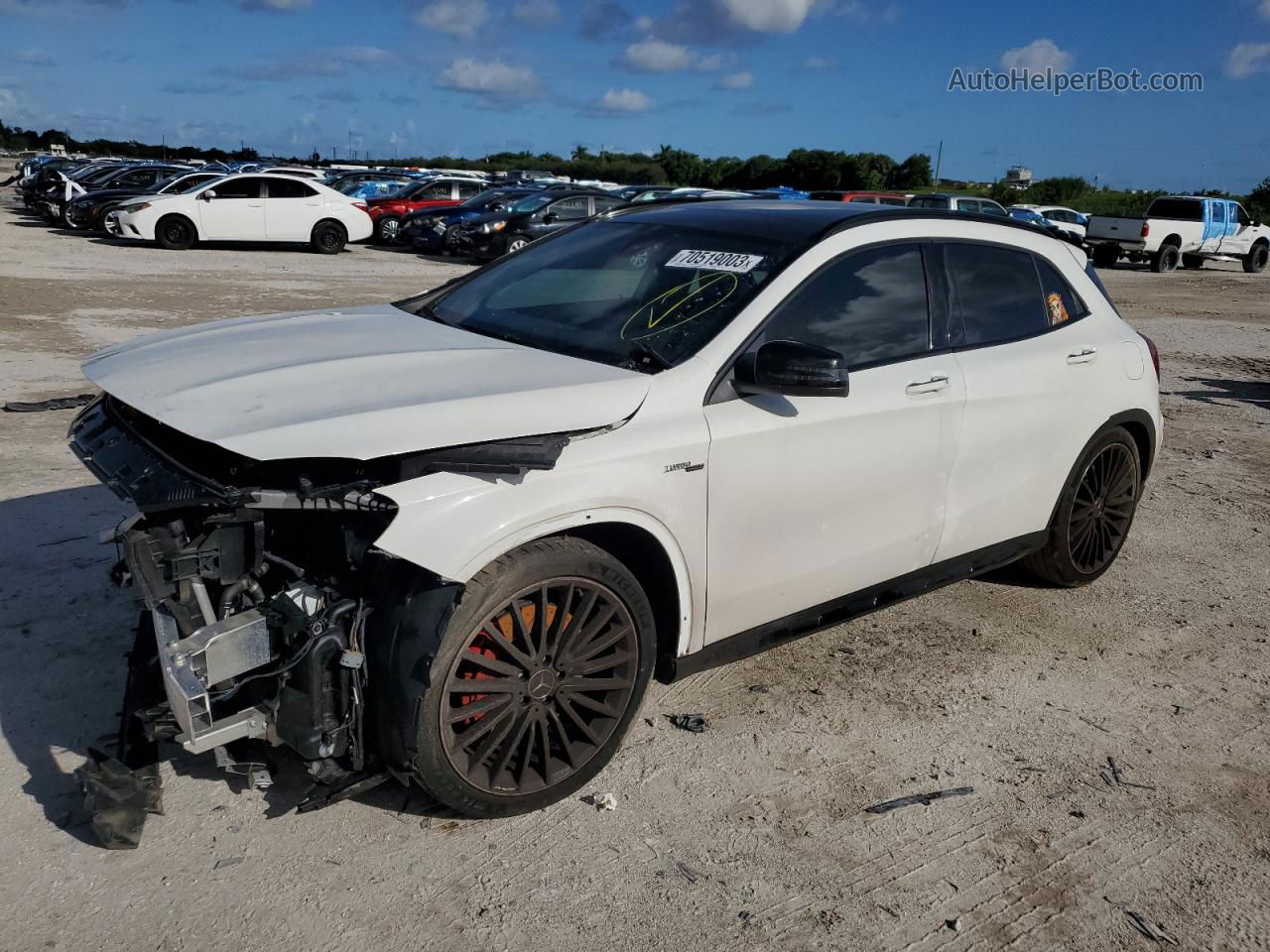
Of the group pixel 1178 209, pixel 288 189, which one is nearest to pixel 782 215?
pixel 288 189

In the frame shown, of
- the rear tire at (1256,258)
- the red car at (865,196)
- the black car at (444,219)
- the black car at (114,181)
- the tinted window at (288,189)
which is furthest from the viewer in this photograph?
the rear tire at (1256,258)

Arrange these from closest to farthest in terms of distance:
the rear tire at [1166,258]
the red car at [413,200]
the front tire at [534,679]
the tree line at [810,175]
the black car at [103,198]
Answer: the front tire at [534,679], the black car at [103,198], the red car at [413,200], the rear tire at [1166,258], the tree line at [810,175]

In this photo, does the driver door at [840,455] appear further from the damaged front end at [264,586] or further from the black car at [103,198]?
the black car at [103,198]

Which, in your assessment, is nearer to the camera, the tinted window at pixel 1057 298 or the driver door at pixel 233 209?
the tinted window at pixel 1057 298

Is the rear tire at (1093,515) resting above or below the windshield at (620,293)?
below

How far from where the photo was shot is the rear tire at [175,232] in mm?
22578

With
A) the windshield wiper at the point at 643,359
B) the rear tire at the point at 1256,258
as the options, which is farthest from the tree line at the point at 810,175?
the windshield wiper at the point at 643,359

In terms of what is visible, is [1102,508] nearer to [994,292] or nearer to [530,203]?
[994,292]

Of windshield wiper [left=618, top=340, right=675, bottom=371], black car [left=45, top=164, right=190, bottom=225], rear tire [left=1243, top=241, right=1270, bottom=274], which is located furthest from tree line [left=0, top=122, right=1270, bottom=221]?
windshield wiper [left=618, top=340, right=675, bottom=371]

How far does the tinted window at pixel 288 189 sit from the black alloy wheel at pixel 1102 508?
21.5m

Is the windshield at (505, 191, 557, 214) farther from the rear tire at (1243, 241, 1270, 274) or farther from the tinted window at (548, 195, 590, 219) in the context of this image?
the rear tire at (1243, 241, 1270, 274)

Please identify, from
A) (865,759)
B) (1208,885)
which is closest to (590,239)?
(865,759)

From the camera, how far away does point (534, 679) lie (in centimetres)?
318

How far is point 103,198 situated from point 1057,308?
2556cm
